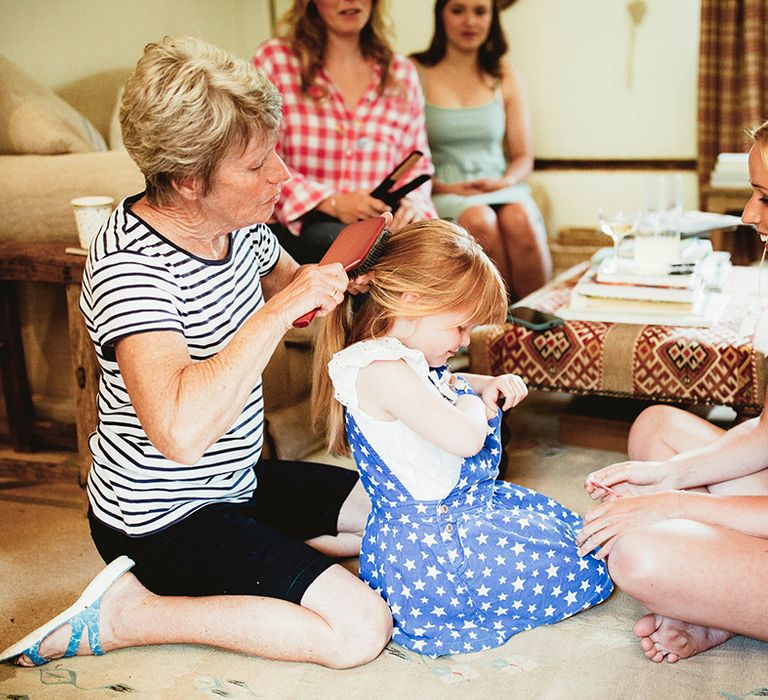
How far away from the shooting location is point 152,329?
139 centimetres

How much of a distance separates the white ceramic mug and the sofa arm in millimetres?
154

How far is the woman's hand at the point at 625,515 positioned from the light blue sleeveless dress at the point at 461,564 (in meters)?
0.08

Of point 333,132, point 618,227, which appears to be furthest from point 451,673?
point 333,132

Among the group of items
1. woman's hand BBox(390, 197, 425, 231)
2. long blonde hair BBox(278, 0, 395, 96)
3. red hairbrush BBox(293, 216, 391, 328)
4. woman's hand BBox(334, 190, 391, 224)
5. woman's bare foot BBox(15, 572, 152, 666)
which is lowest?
woman's bare foot BBox(15, 572, 152, 666)

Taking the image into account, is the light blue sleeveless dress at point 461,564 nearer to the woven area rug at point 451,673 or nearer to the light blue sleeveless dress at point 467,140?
the woven area rug at point 451,673

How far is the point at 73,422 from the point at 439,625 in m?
1.37

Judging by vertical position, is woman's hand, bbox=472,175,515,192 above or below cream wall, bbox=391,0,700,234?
below

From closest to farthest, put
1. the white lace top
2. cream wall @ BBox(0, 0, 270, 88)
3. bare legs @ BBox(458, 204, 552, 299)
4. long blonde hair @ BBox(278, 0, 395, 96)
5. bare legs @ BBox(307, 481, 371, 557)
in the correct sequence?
the white lace top < bare legs @ BBox(307, 481, 371, 557) < long blonde hair @ BBox(278, 0, 395, 96) < cream wall @ BBox(0, 0, 270, 88) < bare legs @ BBox(458, 204, 552, 299)

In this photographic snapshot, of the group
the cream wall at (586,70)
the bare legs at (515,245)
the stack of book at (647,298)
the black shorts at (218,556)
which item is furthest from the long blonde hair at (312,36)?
the black shorts at (218,556)

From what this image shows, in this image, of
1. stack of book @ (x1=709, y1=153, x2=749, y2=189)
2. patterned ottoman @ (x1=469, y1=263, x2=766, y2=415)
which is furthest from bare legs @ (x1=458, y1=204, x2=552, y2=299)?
patterned ottoman @ (x1=469, y1=263, x2=766, y2=415)

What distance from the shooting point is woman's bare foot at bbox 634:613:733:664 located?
148cm

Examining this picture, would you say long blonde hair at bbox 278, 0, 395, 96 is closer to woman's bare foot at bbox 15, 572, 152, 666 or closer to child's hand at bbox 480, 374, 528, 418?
child's hand at bbox 480, 374, 528, 418

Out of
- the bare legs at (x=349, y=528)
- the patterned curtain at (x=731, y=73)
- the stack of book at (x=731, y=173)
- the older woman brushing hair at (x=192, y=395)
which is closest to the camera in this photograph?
the older woman brushing hair at (x=192, y=395)

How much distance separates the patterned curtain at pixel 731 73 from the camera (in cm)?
370
